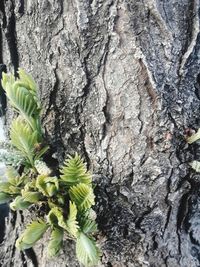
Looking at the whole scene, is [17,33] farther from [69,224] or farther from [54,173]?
[69,224]

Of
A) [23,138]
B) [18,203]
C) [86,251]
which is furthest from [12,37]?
[86,251]

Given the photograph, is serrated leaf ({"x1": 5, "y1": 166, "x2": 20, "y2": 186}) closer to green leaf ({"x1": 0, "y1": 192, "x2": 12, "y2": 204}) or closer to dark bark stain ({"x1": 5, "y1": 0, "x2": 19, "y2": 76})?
green leaf ({"x1": 0, "y1": 192, "x2": 12, "y2": 204})

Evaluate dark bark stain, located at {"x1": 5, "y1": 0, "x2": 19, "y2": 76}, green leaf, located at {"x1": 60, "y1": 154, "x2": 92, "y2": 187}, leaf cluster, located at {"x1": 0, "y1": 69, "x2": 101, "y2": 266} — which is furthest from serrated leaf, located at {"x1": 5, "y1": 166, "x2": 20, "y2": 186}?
dark bark stain, located at {"x1": 5, "y1": 0, "x2": 19, "y2": 76}

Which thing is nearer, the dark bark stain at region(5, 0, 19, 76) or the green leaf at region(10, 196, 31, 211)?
the green leaf at region(10, 196, 31, 211)

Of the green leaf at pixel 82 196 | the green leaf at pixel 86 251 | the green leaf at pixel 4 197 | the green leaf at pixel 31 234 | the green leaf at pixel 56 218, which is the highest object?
the green leaf at pixel 4 197

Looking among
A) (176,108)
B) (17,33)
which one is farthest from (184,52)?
(17,33)

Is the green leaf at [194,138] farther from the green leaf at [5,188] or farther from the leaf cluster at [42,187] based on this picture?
the green leaf at [5,188]

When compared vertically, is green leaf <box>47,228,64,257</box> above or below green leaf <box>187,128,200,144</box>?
below

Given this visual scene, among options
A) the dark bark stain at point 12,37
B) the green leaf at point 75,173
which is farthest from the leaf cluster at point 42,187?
the dark bark stain at point 12,37
